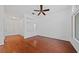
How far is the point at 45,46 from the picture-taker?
1824mm

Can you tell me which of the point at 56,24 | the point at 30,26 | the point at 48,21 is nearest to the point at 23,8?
the point at 30,26

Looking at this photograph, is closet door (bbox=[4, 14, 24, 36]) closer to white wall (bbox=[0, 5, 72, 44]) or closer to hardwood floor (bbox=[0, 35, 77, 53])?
white wall (bbox=[0, 5, 72, 44])

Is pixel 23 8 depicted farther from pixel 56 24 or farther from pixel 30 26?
pixel 56 24

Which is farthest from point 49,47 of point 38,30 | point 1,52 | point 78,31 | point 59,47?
point 1,52

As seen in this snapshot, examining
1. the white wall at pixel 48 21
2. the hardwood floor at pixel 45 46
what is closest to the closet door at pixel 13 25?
the white wall at pixel 48 21

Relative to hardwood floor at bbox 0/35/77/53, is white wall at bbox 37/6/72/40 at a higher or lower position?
higher

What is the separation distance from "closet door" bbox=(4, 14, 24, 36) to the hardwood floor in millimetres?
165

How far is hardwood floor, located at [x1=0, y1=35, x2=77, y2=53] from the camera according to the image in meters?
1.80

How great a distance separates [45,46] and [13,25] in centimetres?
48

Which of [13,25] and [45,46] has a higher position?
[13,25]

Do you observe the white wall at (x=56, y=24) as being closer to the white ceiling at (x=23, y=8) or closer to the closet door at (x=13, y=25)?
the white ceiling at (x=23, y=8)

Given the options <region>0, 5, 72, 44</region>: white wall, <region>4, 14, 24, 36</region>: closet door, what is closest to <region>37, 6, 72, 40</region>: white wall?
<region>0, 5, 72, 44</region>: white wall
